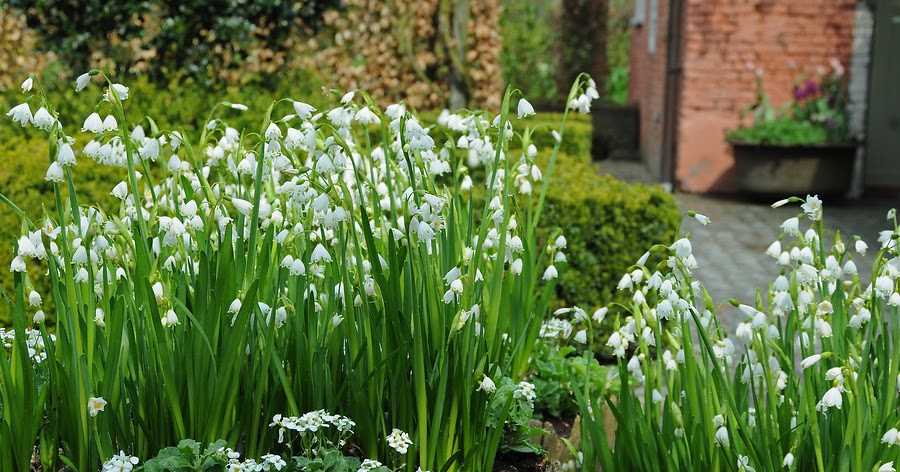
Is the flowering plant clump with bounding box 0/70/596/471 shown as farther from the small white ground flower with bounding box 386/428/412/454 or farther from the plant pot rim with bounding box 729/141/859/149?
the plant pot rim with bounding box 729/141/859/149

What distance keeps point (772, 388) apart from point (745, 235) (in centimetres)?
632

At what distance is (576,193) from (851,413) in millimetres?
2705

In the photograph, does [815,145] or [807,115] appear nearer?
[815,145]

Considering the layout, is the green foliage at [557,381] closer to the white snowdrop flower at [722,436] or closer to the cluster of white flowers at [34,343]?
the white snowdrop flower at [722,436]

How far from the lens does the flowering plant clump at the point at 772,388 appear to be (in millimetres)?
2646

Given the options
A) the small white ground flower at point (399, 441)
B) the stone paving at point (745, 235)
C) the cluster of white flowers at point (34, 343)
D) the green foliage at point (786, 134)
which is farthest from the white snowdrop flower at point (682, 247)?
the green foliage at point (786, 134)

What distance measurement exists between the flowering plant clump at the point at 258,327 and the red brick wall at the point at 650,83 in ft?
32.4

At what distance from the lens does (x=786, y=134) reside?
1036cm

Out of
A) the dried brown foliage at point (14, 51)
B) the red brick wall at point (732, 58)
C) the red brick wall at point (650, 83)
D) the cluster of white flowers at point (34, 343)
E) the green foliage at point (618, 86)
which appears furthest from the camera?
the green foliage at point (618, 86)

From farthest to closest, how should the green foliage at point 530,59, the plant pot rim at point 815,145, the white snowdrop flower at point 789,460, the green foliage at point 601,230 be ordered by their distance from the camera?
1. the green foliage at point 530,59
2. the plant pot rim at point 815,145
3. the green foliage at point 601,230
4. the white snowdrop flower at point 789,460

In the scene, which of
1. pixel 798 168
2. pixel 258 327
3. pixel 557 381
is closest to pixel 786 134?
pixel 798 168

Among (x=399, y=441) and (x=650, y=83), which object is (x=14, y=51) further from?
(x=399, y=441)

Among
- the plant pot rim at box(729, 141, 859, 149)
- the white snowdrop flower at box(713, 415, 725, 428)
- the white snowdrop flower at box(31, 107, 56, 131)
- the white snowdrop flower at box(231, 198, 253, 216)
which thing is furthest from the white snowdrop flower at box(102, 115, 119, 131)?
the plant pot rim at box(729, 141, 859, 149)

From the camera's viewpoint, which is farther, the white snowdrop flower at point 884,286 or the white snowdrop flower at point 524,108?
the white snowdrop flower at point 524,108
